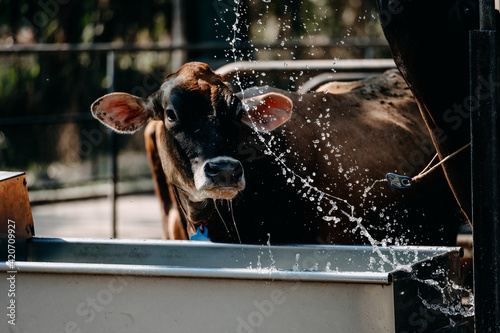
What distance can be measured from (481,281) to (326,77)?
3129 millimetres

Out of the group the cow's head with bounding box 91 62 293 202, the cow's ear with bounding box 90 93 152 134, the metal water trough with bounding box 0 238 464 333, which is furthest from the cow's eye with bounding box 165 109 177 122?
the metal water trough with bounding box 0 238 464 333

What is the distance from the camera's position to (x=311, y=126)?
14.0 feet

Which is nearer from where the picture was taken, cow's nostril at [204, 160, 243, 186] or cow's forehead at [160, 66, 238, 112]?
cow's nostril at [204, 160, 243, 186]

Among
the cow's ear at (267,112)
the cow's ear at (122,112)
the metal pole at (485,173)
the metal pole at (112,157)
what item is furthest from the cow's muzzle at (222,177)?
the metal pole at (112,157)

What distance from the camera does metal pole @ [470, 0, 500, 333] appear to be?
2.51 m

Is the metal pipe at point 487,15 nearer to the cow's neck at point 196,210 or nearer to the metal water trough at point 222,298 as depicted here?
the metal water trough at point 222,298

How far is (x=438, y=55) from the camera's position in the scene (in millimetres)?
2881

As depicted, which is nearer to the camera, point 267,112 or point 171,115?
point 171,115

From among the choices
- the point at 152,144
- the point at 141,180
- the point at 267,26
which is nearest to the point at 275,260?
the point at 152,144

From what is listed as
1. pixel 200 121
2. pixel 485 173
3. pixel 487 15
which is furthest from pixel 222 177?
pixel 487 15

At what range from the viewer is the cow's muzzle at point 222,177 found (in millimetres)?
3598

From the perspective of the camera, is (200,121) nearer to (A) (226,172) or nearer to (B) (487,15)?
(A) (226,172)

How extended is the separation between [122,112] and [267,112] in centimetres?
75

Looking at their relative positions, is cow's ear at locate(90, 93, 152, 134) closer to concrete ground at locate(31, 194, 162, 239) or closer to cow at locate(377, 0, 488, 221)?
cow at locate(377, 0, 488, 221)
